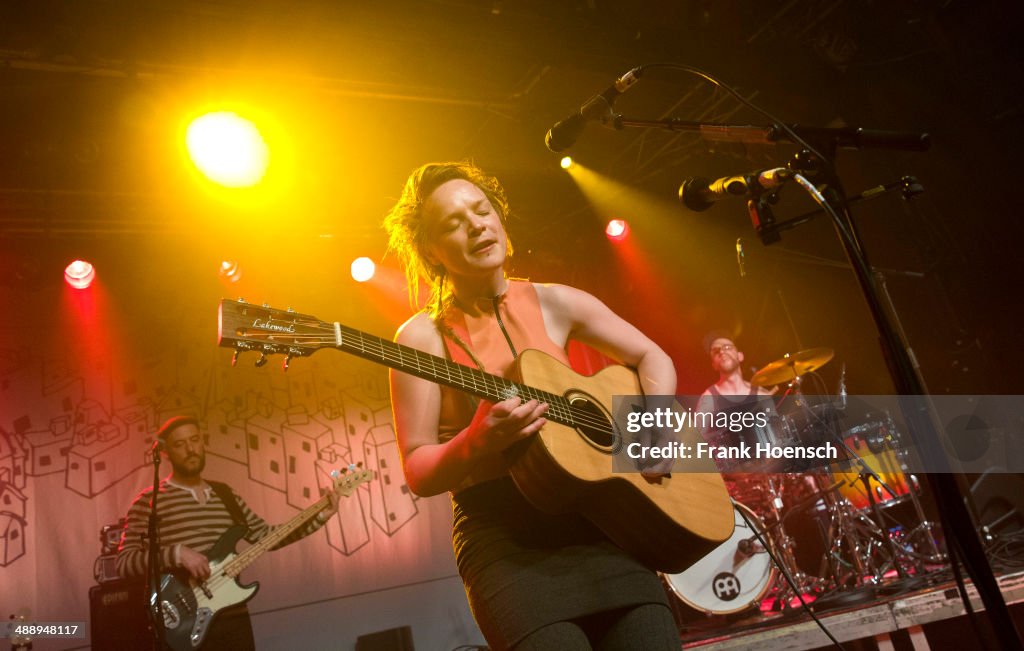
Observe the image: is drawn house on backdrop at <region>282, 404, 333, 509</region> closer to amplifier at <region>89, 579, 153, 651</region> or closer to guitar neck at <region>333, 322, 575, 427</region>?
amplifier at <region>89, 579, 153, 651</region>

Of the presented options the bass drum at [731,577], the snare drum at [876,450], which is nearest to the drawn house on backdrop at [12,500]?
the bass drum at [731,577]

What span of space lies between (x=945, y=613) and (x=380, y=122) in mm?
6734

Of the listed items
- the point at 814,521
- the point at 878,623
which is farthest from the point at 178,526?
the point at 814,521

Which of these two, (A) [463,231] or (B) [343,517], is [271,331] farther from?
(B) [343,517]

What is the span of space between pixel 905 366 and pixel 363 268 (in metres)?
8.35

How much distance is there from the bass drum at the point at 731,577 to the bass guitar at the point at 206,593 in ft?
12.2

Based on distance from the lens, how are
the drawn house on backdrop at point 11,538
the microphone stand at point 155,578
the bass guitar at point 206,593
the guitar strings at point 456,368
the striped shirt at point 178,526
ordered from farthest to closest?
the drawn house on backdrop at point 11,538, the striped shirt at point 178,526, the bass guitar at point 206,593, the microphone stand at point 155,578, the guitar strings at point 456,368

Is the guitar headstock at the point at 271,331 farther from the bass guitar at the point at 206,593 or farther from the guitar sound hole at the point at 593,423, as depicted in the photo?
the bass guitar at the point at 206,593

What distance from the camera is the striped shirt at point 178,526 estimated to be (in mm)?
5910

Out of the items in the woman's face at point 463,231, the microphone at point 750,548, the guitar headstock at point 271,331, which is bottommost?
the microphone at point 750,548

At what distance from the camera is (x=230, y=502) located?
700 centimetres

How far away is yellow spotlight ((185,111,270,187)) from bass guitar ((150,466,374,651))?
11.9 feet

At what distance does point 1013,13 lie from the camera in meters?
6.20

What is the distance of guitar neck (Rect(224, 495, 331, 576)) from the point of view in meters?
6.14
